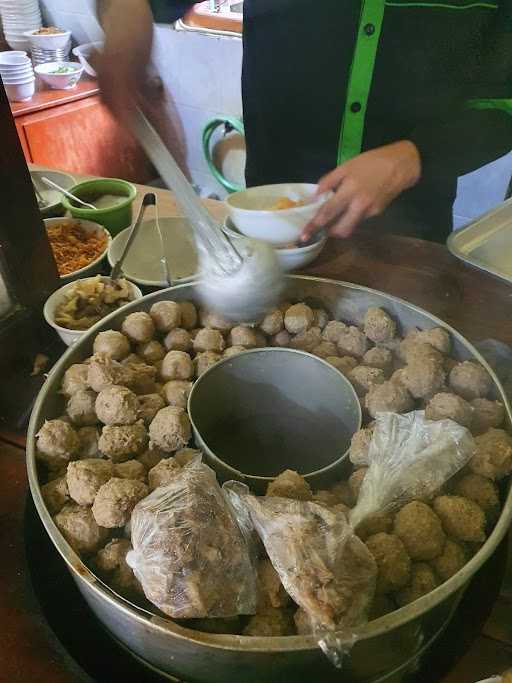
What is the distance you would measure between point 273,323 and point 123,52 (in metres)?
0.52

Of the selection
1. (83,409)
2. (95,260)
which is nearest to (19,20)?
(95,260)

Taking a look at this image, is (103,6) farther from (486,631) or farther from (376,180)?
(486,631)

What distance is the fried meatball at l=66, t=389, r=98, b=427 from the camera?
758mm

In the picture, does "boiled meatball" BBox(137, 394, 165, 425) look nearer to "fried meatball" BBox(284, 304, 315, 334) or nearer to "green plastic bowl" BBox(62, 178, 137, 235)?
"fried meatball" BBox(284, 304, 315, 334)

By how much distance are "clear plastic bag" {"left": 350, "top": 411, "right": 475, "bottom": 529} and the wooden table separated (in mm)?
172

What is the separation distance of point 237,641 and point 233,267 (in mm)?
536

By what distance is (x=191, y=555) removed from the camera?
20.9 inches

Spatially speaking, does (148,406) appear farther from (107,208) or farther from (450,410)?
(107,208)

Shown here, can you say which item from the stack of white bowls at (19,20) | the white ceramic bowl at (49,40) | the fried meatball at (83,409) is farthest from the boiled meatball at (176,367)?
the stack of white bowls at (19,20)

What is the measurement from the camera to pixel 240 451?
32.1 inches

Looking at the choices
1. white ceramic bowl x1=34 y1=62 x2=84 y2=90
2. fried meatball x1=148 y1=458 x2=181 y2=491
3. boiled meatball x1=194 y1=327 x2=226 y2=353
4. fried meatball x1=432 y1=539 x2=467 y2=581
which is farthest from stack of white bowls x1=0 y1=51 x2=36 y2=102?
fried meatball x1=432 y1=539 x2=467 y2=581

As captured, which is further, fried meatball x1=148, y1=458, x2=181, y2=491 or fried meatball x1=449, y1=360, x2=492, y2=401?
fried meatball x1=449, y1=360, x2=492, y2=401

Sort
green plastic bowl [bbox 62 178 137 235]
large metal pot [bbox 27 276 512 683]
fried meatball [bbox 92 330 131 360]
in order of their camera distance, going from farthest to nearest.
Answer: green plastic bowl [bbox 62 178 137 235]
fried meatball [bbox 92 330 131 360]
large metal pot [bbox 27 276 512 683]

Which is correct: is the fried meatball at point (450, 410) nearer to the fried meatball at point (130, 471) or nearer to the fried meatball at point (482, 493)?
the fried meatball at point (482, 493)
